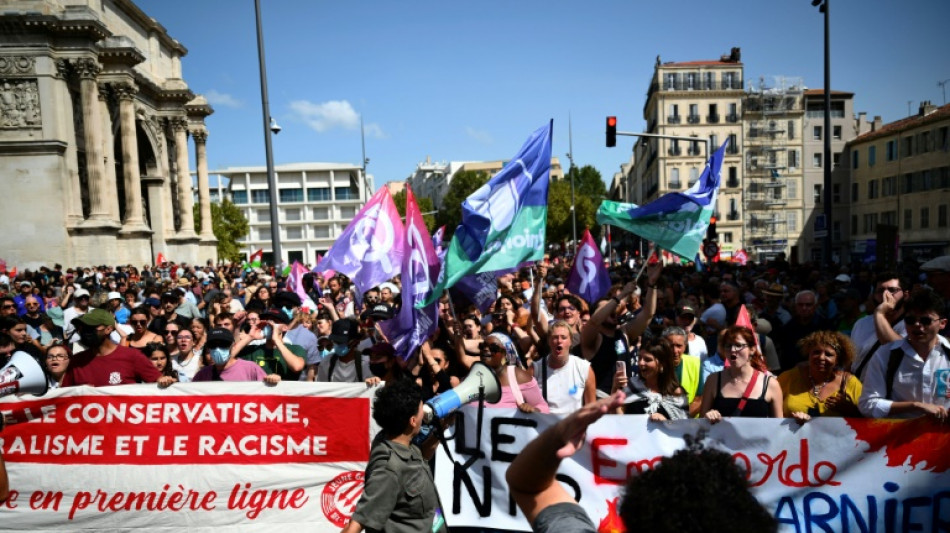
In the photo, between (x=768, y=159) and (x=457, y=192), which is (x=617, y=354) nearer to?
(x=768, y=159)

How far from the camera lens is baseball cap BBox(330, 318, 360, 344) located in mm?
6477

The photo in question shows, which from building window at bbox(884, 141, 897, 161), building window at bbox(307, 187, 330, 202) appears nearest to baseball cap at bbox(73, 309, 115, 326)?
building window at bbox(884, 141, 897, 161)

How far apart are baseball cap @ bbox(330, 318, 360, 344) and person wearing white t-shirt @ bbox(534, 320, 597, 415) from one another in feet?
8.15

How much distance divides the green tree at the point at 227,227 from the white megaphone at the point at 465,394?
223ft

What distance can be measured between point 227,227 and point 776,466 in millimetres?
77320

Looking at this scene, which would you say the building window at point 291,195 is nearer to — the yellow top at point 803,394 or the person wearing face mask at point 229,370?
the person wearing face mask at point 229,370

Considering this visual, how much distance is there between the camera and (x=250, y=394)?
5102 millimetres

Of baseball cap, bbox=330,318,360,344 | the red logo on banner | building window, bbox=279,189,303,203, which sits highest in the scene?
building window, bbox=279,189,303,203

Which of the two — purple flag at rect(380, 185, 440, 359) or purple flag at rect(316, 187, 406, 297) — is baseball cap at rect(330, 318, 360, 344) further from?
purple flag at rect(380, 185, 440, 359)

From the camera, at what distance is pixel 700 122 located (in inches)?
2435

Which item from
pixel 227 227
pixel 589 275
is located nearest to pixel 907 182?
pixel 589 275

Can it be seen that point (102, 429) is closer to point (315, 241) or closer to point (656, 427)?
point (656, 427)

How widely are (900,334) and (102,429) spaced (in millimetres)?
Result: 6403

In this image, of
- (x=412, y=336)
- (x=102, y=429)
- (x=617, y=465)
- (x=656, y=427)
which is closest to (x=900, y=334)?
(x=656, y=427)
